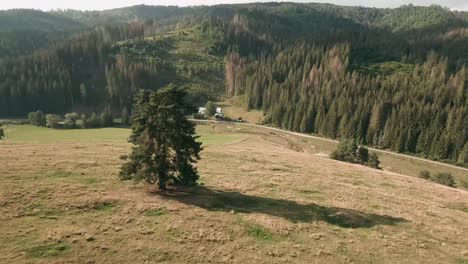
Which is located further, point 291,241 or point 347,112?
point 347,112

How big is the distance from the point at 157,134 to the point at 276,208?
16633 millimetres

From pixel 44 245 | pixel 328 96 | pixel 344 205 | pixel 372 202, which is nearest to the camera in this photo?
pixel 44 245

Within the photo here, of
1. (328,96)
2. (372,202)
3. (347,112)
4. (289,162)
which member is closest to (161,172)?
(372,202)

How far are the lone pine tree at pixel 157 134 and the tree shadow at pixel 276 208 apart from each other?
3782 mm

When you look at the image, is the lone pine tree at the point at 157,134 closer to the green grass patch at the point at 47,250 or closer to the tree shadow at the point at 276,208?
the tree shadow at the point at 276,208

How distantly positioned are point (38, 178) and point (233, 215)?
24.7m

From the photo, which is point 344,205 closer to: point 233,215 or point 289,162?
point 233,215

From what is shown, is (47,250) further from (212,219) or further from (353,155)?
(353,155)

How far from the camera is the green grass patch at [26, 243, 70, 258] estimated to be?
28016 millimetres

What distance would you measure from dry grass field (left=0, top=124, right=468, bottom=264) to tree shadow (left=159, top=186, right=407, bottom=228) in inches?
5.3

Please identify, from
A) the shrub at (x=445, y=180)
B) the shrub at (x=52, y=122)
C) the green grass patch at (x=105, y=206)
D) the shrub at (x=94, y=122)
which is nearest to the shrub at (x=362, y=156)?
the shrub at (x=445, y=180)

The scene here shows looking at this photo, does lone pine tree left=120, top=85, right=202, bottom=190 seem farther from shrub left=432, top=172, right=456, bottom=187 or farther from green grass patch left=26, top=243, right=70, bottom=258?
shrub left=432, top=172, right=456, bottom=187

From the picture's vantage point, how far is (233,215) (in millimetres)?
40438

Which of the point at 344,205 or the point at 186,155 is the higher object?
the point at 186,155
